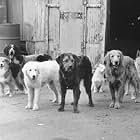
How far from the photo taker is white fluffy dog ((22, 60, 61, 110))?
8.04 meters

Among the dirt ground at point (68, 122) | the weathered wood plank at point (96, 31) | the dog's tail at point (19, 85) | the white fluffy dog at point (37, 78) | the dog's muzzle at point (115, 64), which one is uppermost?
the weathered wood plank at point (96, 31)

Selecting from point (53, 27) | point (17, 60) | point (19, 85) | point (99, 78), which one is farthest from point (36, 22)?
point (99, 78)

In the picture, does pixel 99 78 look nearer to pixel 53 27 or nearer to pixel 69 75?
pixel 69 75

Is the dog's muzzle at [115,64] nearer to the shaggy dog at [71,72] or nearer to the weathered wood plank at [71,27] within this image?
the shaggy dog at [71,72]

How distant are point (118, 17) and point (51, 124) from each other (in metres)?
12.4

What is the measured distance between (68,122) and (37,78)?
4.13 feet

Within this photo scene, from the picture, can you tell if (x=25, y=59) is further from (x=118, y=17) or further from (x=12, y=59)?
Answer: (x=118, y=17)

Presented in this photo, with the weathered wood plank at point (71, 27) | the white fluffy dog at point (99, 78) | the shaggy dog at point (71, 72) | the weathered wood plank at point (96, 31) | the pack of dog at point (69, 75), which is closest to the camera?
the shaggy dog at point (71, 72)

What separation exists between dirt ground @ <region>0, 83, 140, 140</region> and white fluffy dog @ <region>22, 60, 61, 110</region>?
26 centimetres

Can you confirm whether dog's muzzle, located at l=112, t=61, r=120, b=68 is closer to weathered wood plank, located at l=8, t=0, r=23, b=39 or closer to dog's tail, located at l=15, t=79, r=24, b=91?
dog's tail, located at l=15, t=79, r=24, b=91

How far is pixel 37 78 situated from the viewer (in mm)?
8102

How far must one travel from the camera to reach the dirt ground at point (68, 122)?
6.62 meters


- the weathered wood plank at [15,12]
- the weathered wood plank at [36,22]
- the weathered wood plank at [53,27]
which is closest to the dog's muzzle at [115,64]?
the weathered wood plank at [53,27]

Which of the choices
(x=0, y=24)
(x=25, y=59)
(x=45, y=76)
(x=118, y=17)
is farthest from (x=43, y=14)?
(x=118, y=17)
